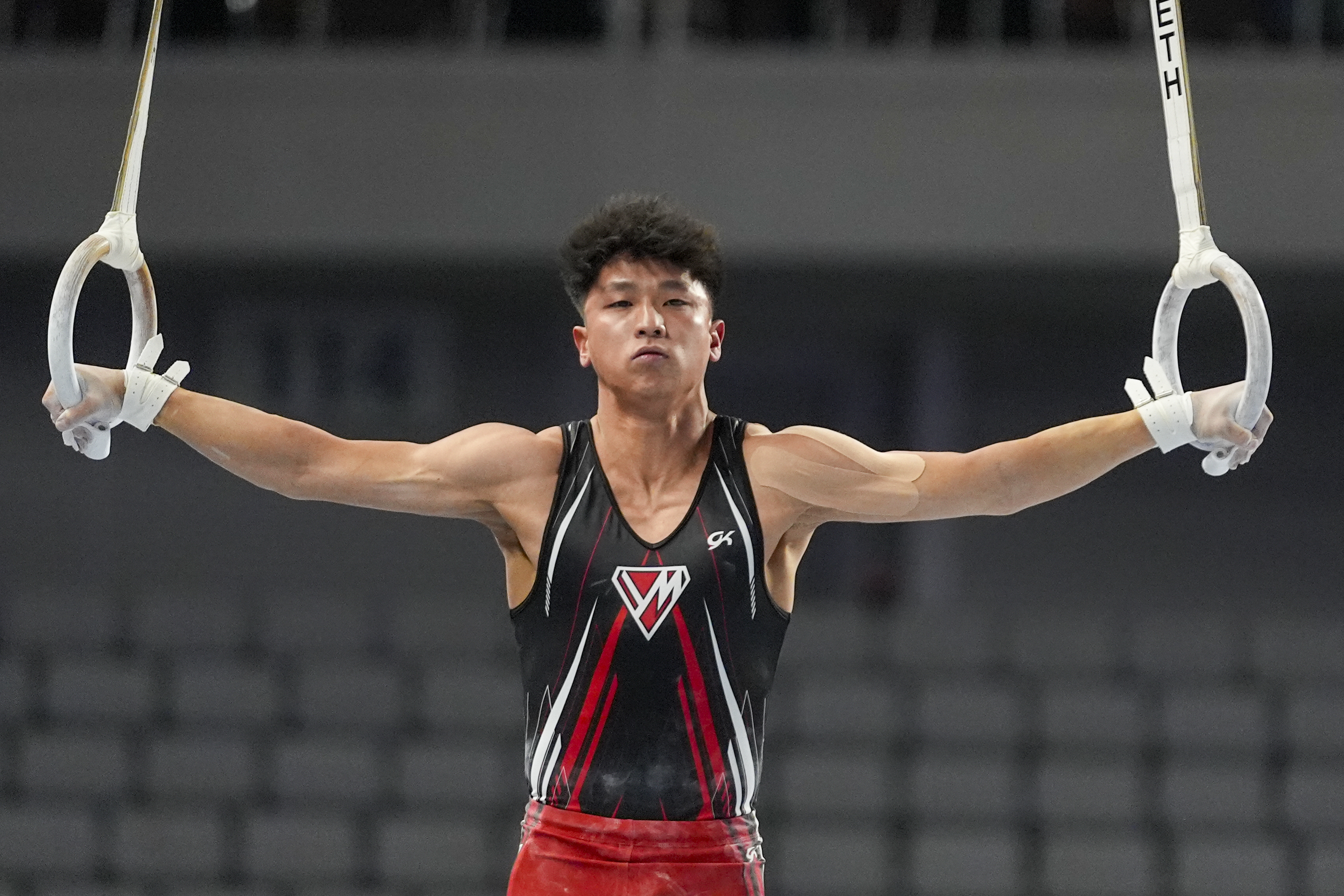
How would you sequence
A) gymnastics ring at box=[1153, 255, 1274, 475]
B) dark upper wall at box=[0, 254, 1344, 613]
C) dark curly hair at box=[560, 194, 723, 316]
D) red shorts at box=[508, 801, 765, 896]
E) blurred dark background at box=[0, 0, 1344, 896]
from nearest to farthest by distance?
gymnastics ring at box=[1153, 255, 1274, 475] → red shorts at box=[508, 801, 765, 896] → dark curly hair at box=[560, 194, 723, 316] → blurred dark background at box=[0, 0, 1344, 896] → dark upper wall at box=[0, 254, 1344, 613]

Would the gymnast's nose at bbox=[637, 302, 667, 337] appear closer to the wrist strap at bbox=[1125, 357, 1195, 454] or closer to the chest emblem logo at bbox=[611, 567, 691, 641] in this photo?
the chest emblem logo at bbox=[611, 567, 691, 641]

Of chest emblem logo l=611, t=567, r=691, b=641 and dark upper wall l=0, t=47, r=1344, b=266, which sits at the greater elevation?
dark upper wall l=0, t=47, r=1344, b=266

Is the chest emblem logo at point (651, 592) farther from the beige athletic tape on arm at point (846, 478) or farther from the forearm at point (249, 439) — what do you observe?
the forearm at point (249, 439)

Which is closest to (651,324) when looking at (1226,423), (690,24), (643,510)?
(643,510)

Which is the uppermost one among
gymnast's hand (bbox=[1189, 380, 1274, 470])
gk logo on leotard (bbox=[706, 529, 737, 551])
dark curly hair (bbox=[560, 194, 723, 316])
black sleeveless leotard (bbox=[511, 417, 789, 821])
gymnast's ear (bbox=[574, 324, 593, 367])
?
dark curly hair (bbox=[560, 194, 723, 316])

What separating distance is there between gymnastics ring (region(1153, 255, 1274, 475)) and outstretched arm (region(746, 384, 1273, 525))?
3cm

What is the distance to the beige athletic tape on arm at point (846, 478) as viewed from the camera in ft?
9.79

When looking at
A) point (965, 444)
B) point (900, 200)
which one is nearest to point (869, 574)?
point (965, 444)

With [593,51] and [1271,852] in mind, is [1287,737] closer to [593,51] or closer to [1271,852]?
[1271,852]

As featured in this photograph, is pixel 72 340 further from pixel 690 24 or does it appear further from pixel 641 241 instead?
pixel 690 24

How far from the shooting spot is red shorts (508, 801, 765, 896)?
2.89m

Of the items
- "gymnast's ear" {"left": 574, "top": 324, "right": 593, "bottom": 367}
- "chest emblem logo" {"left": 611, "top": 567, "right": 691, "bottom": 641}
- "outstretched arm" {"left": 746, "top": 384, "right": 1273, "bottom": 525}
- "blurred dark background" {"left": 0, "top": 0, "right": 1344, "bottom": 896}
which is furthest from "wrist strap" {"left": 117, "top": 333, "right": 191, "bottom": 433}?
"blurred dark background" {"left": 0, "top": 0, "right": 1344, "bottom": 896}

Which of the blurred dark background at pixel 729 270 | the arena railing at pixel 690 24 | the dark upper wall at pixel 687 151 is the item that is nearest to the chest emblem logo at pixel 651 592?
the blurred dark background at pixel 729 270

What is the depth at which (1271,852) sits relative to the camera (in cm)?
670
